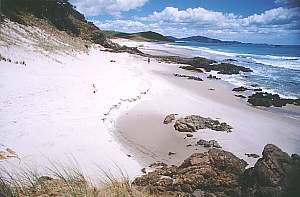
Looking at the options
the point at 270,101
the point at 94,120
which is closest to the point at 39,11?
the point at 94,120

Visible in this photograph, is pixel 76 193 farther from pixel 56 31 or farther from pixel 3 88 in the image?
pixel 56 31

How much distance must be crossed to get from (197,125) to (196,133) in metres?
0.32

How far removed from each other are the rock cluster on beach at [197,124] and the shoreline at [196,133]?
141 millimetres

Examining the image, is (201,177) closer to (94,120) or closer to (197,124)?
(94,120)

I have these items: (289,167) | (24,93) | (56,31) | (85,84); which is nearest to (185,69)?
(85,84)

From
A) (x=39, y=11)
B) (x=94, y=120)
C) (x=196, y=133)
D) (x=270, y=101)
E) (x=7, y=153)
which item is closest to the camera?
(x=7, y=153)

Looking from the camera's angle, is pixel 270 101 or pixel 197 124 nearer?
pixel 197 124

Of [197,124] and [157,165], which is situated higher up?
[197,124]

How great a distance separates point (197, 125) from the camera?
7.56 meters

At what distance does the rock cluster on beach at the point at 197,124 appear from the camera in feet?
24.5

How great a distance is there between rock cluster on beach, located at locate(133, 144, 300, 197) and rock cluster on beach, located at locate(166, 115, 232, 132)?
3.13 m

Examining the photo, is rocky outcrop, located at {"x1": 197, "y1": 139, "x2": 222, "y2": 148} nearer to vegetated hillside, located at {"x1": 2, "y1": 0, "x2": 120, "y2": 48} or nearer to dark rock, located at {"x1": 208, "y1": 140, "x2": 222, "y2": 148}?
dark rock, located at {"x1": 208, "y1": 140, "x2": 222, "y2": 148}

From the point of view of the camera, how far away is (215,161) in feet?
13.1

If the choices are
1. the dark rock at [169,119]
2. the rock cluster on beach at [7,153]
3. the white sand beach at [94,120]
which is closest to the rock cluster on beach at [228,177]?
the white sand beach at [94,120]
